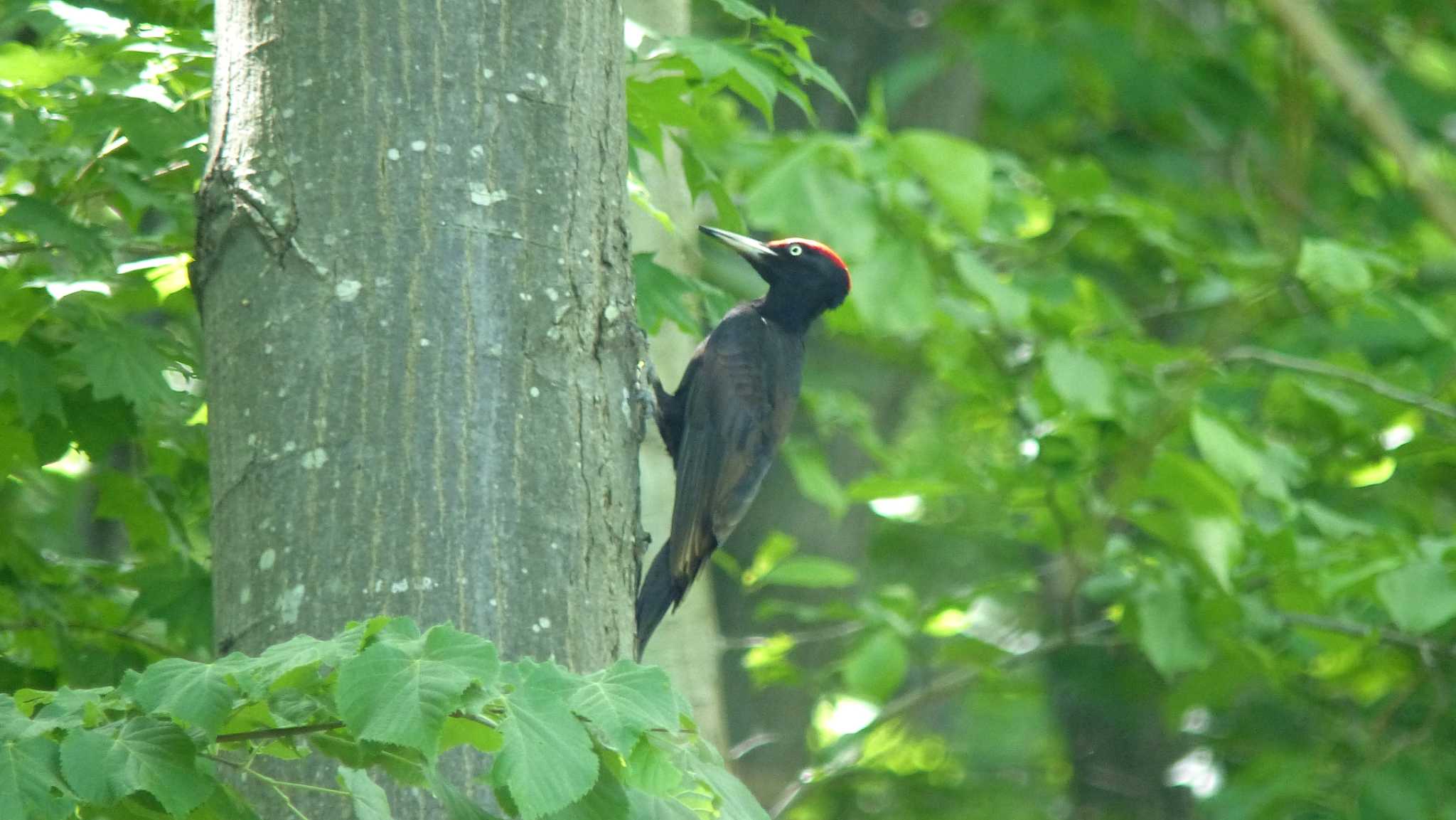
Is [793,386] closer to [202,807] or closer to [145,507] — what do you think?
[145,507]

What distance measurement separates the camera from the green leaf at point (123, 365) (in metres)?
2.43

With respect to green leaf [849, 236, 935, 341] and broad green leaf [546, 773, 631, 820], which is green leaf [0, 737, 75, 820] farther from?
green leaf [849, 236, 935, 341]

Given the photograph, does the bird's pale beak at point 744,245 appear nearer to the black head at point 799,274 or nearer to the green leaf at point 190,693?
the black head at point 799,274

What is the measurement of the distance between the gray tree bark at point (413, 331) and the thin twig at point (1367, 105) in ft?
12.1

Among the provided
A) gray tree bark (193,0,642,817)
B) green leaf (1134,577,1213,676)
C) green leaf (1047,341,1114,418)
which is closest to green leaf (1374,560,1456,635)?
green leaf (1134,577,1213,676)

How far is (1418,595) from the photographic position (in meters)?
3.59

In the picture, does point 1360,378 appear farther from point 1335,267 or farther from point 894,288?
point 894,288

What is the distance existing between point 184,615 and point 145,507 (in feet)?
1.03

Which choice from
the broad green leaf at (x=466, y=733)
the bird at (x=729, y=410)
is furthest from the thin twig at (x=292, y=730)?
the bird at (x=729, y=410)

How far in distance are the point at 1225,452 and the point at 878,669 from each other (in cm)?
118

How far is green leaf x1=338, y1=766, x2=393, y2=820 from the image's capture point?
145 cm

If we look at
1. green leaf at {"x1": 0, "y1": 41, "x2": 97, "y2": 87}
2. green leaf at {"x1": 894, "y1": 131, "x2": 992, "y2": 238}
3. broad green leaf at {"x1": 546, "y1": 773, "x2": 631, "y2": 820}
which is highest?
green leaf at {"x1": 0, "y1": 41, "x2": 97, "y2": 87}

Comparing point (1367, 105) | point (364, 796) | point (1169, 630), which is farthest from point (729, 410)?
point (1367, 105)

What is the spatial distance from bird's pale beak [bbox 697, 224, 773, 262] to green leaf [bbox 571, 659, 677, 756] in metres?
2.49
